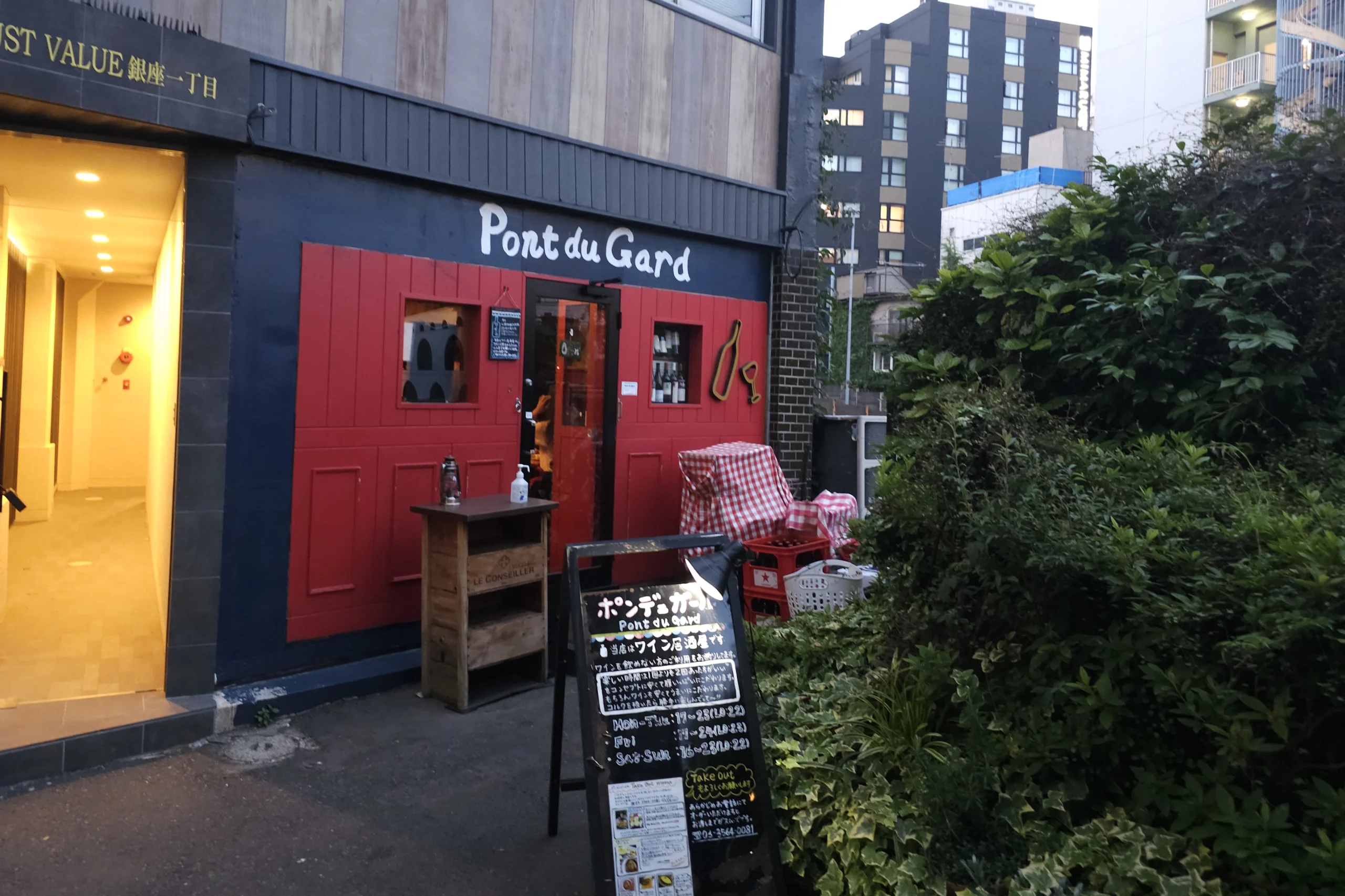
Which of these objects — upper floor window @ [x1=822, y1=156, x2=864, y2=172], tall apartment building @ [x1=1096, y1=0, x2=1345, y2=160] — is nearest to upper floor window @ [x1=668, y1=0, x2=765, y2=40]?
tall apartment building @ [x1=1096, y1=0, x2=1345, y2=160]

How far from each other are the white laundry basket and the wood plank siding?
3631 millimetres

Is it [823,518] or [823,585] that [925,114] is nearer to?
[823,518]

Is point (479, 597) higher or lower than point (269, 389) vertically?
lower

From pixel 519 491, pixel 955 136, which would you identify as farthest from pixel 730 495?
pixel 955 136

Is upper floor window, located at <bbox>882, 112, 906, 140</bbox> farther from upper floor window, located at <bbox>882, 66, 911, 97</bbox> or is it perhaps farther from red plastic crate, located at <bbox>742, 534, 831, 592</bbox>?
red plastic crate, located at <bbox>742, 534, 831, 592</bbox>

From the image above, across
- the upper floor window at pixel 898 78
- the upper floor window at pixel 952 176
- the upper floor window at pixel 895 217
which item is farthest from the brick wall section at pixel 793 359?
the upper floor window at pixel 898 78

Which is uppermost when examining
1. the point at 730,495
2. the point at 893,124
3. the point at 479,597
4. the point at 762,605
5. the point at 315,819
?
the point at 893,124

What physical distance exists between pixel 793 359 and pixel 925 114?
49802 mm

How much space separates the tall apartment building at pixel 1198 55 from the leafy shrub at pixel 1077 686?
26.4 m

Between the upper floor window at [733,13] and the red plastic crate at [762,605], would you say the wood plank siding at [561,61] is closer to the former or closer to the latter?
the upper floor window at [733,13]

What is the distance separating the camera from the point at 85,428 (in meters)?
14.4

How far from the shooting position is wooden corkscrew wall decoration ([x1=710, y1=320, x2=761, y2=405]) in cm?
863

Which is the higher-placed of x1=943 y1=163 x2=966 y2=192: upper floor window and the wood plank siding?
x1=943 y1=163 x2=966 y2=192: upper floor window

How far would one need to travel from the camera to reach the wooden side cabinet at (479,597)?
18.9ft
